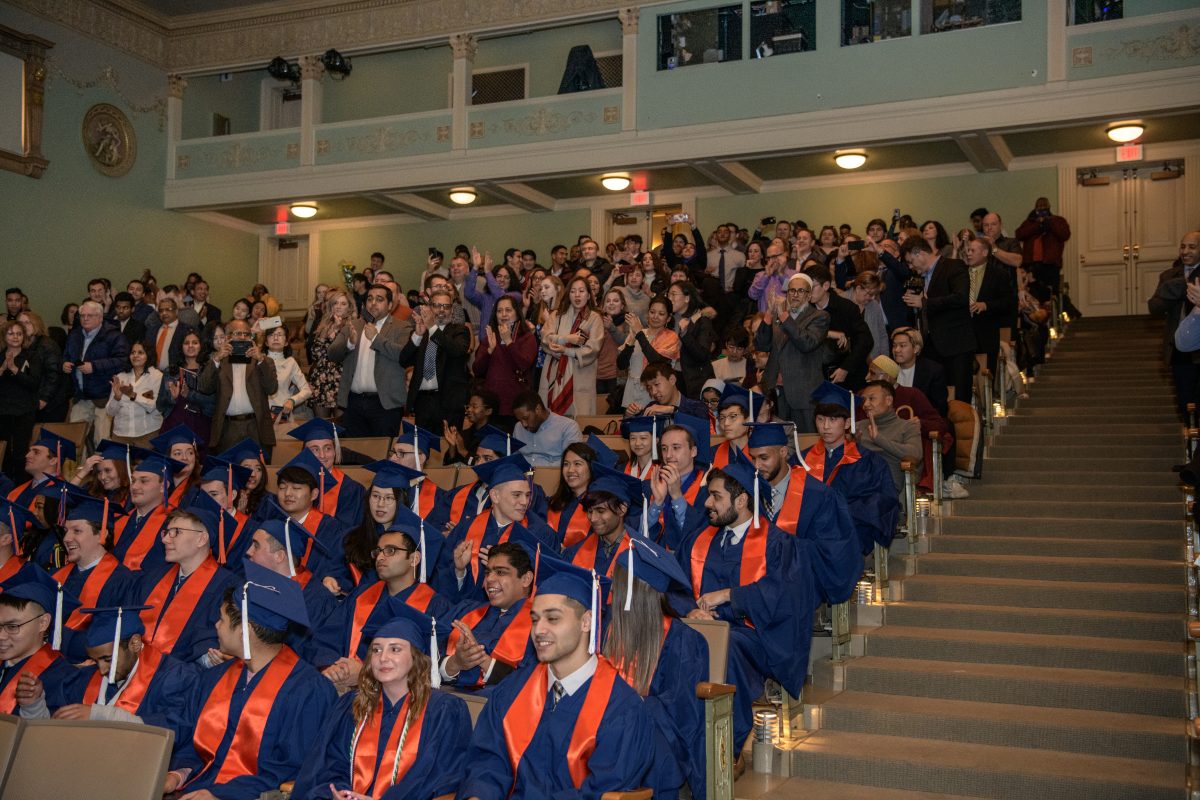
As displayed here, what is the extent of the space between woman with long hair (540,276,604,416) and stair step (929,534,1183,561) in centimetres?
314

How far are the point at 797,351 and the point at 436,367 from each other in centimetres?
286

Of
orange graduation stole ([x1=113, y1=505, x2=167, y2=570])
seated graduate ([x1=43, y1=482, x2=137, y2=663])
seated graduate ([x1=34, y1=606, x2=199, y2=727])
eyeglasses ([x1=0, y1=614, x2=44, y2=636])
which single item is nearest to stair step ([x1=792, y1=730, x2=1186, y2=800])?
seated graduate ([x1=34, y1=606, x2=199, y2=727])

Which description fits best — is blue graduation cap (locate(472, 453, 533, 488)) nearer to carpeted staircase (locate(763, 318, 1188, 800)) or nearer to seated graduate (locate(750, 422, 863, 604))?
seated graduate (locate(750, 422, 863, 604))

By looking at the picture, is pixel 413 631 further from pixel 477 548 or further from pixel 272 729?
pixel 477 548

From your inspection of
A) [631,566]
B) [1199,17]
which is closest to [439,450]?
[631,566]

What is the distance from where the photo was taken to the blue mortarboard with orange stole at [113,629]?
205 inches

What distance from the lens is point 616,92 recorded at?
1480 cm

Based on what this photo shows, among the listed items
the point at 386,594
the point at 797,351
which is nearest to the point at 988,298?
the point at 797,351

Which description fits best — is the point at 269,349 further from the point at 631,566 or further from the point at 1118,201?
the point at 1118,201

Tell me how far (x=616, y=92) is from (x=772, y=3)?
83.4 inches

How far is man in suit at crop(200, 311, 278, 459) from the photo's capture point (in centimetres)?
959

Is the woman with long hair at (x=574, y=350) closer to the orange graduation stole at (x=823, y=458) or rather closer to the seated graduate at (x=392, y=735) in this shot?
the orange graduation stole at (x=823, y=458)

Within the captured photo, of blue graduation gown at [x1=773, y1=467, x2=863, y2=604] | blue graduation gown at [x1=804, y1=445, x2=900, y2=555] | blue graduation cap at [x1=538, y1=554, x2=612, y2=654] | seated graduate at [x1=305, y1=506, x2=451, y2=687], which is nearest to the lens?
blue graduation cap at [x1=538, y1=554, x2=612, y2=654]

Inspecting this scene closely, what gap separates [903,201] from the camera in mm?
15711
